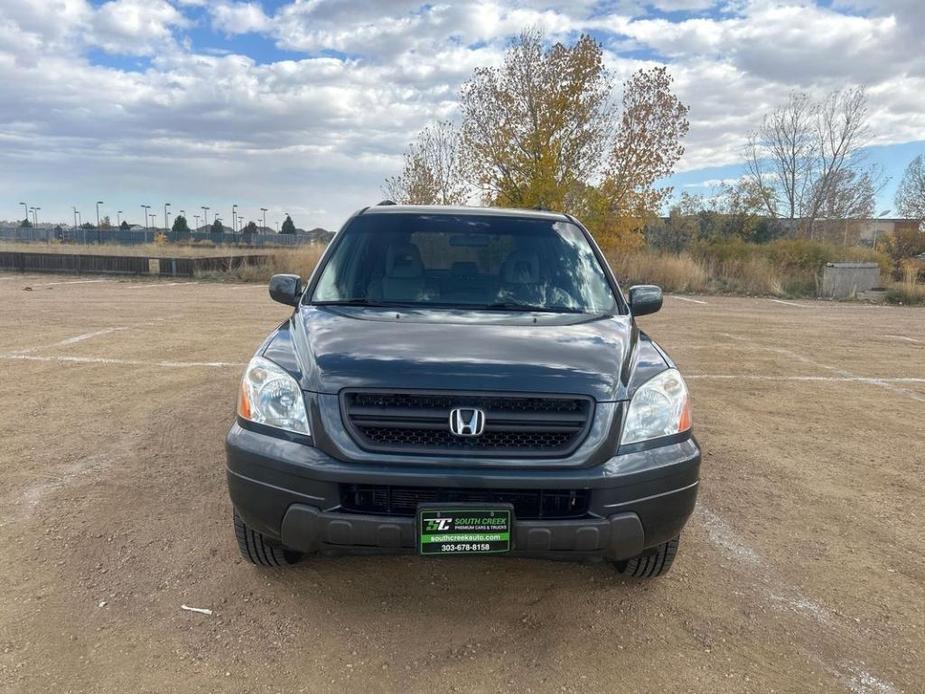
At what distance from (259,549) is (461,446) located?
1.14 metres

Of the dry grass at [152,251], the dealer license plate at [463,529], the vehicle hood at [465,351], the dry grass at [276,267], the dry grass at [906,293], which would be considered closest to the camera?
the dealer license plate at [463,529]

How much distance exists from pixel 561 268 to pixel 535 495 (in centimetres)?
167

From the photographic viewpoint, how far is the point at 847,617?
2701 millimetres

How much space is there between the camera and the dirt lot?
7.54 feet

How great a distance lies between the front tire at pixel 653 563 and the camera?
2.80 metres

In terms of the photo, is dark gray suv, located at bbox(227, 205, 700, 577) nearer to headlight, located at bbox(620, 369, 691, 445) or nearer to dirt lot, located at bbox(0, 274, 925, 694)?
headlight, located at bbox(620, 369, 691, 445)

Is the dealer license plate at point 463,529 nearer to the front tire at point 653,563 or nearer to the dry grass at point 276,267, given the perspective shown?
the front tire at point 653,563

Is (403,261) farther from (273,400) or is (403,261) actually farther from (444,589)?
(444,589)

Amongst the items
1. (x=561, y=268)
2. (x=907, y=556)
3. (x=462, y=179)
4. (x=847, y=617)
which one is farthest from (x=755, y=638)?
(x=462, y=179)

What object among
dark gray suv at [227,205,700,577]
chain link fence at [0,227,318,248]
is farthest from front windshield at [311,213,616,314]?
chain link fence at [0,227,318,248]

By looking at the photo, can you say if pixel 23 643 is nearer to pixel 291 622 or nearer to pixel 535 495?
pixel 291 622

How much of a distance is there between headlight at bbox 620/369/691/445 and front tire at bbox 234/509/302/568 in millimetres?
1566

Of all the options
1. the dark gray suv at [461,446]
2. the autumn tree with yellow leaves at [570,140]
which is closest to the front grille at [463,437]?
the dark gray suv at [461,446]

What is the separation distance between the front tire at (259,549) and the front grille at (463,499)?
0.64 m
